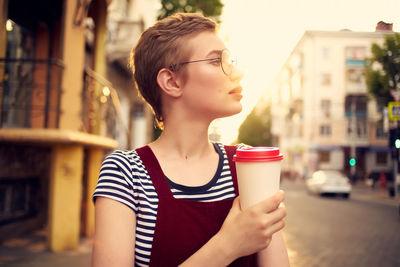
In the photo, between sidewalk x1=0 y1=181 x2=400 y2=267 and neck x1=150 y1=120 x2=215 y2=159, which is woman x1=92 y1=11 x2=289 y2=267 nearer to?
neck x1=150 y1=120 x2=215 y2=159

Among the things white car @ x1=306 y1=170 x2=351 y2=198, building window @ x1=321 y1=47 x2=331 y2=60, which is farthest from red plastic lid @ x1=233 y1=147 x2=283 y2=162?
building window @ x1=321 y1=47 x2=331 y2=60

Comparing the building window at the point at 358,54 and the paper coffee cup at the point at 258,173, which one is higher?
the building window at the point at 358,54

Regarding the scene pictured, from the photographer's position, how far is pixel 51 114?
7445 mm

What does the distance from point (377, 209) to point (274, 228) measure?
591 inches

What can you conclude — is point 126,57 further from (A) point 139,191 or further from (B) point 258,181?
(B) point 258,181

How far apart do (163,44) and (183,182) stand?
0.59 metres

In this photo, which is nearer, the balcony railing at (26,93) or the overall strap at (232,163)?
the overall strap at (232,163)

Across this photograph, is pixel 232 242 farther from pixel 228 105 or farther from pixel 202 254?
pixel 228 105

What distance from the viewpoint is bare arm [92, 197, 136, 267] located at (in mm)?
1226

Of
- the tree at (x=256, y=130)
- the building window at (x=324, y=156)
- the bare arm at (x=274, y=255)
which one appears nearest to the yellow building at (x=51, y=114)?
the bare arm at (x=274, y=255)

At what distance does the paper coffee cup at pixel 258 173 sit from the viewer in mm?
1148

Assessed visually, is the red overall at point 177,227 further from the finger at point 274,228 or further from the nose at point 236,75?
the nose at point 236,75

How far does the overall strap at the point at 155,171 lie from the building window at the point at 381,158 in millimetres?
39686

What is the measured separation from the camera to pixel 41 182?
9156 millimetres
